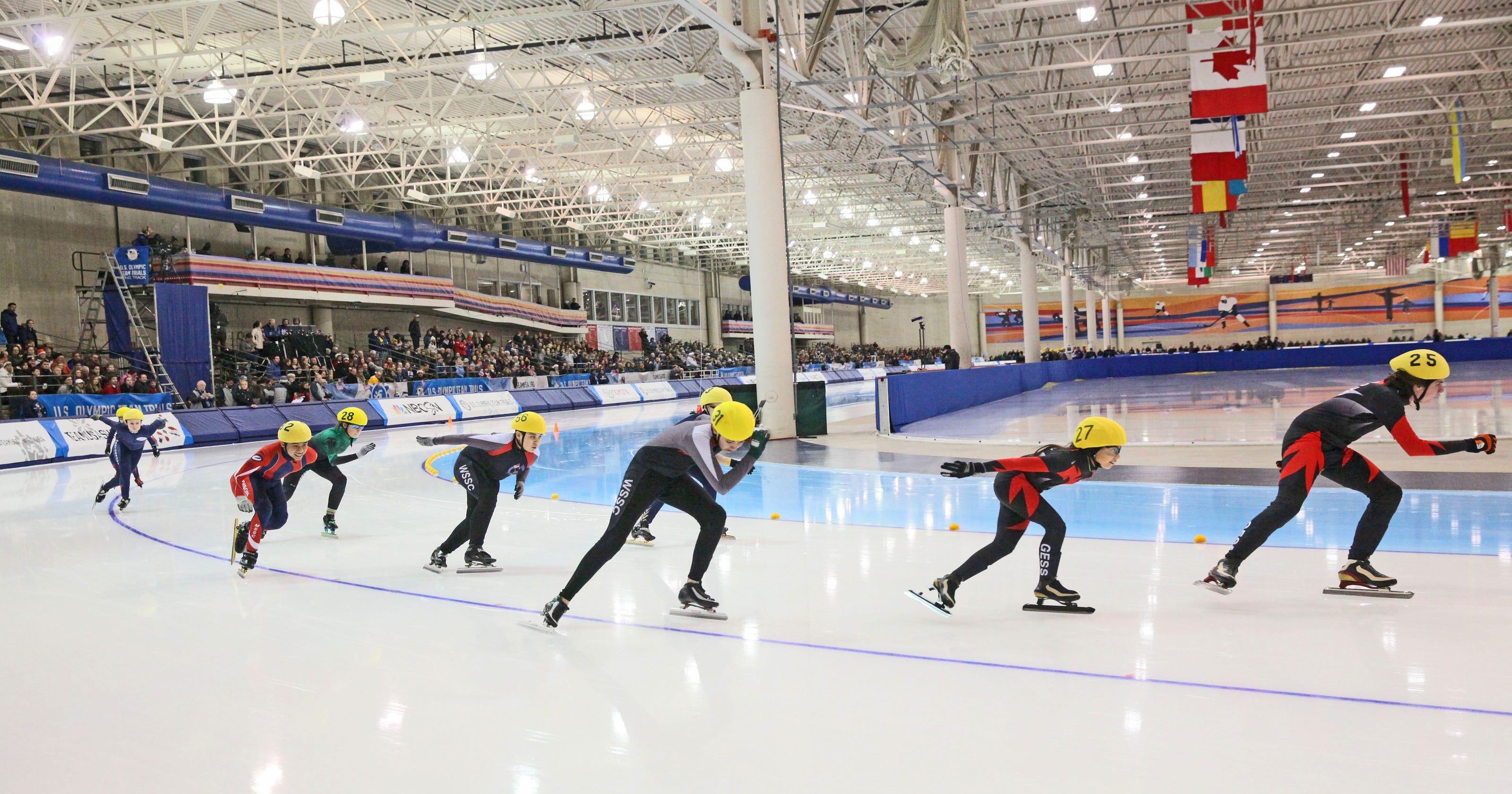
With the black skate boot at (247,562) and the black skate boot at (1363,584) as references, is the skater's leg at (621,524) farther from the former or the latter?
the black skate boot at (1363,584)

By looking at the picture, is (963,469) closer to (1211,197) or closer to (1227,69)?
(1227,69)

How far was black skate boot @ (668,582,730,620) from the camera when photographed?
5.49 meters

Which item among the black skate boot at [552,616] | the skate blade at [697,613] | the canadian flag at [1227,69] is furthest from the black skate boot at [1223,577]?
the canadian flag at [1227,69]

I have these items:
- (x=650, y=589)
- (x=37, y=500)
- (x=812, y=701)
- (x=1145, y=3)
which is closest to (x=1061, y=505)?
(x=650, y=589)

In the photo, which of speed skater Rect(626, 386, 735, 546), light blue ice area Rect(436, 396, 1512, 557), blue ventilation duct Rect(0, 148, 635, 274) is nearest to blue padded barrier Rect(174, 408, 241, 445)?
blue ventilation duct Rect(0, 148, 635, 274)

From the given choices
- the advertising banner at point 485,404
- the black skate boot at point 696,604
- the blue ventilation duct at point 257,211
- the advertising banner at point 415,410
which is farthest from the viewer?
the advertising banner at point 485,404

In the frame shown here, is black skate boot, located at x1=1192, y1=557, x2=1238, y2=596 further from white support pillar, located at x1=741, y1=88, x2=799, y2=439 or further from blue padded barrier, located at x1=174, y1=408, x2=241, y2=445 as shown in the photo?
blue padded barrier, located at x1=174, y1=408, x2=241, y2=445

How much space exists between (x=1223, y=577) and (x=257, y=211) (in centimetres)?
2858

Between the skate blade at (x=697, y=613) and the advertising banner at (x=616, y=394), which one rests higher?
the advertising banner at (x=616, y=394)

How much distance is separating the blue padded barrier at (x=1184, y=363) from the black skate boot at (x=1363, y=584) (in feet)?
60.0

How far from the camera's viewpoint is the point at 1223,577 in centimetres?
538

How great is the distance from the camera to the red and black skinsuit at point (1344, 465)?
5309 millimetres

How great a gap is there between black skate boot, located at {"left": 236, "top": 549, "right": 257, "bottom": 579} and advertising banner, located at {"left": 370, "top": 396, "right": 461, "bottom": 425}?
20122mm

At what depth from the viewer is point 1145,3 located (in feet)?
69.7
